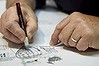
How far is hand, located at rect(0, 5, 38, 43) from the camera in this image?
0.70 meters

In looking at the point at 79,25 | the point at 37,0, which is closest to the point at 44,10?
the point at 37,0

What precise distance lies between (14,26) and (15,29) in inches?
0.4

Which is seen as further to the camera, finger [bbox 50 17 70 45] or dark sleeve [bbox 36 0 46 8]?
dark sleeve [bbox 36 0 46 8]

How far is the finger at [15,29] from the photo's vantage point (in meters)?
0.69

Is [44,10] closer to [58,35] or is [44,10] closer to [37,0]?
[37,0]

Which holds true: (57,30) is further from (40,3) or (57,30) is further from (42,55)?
(40,3)

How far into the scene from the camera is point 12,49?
706mm

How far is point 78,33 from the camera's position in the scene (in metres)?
0.69

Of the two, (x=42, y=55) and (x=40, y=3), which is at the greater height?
(x=40, y=3)

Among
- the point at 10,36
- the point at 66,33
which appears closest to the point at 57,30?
the point at 66,33

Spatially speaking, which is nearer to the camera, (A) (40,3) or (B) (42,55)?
(B) (42,55)

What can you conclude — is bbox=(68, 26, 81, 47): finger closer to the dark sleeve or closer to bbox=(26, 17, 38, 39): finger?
bbox=(26, 17, 38, 39): finger

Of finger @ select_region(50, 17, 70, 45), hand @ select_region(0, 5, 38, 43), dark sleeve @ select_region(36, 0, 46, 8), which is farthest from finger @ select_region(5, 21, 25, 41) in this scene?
dark sleeve @ select_region(36, 0, 46, 8)

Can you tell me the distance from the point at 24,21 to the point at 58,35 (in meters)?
0.12
